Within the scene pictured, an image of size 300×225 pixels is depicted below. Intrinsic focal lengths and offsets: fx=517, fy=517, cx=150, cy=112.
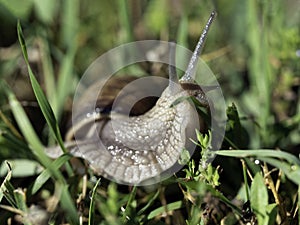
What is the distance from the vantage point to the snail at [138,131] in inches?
73.7

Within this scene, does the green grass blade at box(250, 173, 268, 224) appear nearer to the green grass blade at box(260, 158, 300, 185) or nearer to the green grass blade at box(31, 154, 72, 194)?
the green grass blade at box(260, 158, 300, 185)

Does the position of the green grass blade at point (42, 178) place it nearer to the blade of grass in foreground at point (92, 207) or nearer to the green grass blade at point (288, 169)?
the blade of grass in foreground at point (92, 207)

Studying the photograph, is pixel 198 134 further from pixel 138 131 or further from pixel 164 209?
pixel 138 131

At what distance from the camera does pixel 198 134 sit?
1.61m

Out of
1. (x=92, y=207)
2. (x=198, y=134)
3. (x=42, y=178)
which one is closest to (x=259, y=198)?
(x=198, y=134)

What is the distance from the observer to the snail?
1871 millimetres

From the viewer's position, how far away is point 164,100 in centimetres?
201

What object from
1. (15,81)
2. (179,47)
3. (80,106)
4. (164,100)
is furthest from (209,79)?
(15,81)

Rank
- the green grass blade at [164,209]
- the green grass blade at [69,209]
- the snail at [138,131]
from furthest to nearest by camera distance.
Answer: the snail at [138,131], the green grass blade at [164,209], the green grass blade at [69,209]

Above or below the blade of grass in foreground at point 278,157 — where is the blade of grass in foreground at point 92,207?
below

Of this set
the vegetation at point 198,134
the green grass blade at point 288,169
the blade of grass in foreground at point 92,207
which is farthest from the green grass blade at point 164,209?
the green grass blade at point 288,169

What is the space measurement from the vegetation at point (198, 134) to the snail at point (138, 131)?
75mm

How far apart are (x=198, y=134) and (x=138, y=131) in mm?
498

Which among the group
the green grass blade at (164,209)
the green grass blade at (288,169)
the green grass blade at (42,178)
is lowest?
the green grass blade at (164,209)
